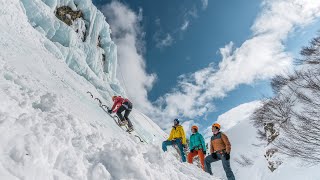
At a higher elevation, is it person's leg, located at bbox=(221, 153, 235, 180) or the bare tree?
the bare tree

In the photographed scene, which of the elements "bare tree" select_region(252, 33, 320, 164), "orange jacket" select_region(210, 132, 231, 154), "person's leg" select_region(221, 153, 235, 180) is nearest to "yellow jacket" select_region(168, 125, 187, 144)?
"orange jacket" select_region(210, 132, 231, 154)

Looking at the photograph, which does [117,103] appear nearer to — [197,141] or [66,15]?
[197,141]

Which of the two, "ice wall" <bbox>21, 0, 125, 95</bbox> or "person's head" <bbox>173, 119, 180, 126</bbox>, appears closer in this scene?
"person's head" <bbox>173, 119, 180, 126</bbox>

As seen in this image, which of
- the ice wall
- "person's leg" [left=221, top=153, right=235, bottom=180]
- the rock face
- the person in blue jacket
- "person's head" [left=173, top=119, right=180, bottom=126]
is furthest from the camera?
the rock face

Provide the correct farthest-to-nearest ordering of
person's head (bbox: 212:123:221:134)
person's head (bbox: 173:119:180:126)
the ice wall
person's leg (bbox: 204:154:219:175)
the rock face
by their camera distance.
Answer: the rock face
the ice wall
person's head (bbox: 173:119:180:126)
person's leg (bbox: 204:154:219:175)
person's head (bbox: 212:123:221:134)

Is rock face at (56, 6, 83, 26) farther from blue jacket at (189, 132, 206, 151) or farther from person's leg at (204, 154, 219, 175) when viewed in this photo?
person's leg at (204, 154, 219, 175)

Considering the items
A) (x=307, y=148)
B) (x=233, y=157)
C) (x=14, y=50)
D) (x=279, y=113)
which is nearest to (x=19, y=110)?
(x=14, y=50)

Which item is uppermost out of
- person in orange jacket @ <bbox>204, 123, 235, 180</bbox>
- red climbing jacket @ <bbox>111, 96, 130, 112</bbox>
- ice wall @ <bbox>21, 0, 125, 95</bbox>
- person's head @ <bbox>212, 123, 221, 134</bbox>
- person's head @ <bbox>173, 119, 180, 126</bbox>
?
ice wall @ <bbox>21, 0, 125, 95</bbox>

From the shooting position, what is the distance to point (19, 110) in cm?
511

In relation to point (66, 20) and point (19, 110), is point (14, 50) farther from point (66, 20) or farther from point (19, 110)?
point (66, 20)

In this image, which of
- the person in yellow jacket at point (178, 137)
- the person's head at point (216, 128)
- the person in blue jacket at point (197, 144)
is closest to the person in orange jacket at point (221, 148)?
the person's head at point (216, 128)

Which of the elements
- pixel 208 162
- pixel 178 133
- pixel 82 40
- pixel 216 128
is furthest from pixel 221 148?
pixel 82 40

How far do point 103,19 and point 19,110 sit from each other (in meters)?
27.3

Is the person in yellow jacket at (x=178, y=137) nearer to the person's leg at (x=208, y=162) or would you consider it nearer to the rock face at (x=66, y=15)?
the person's leg at (x=208, y=162)
